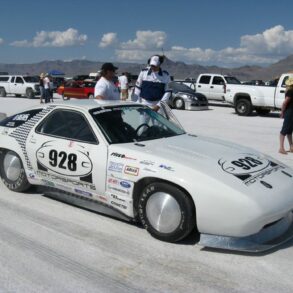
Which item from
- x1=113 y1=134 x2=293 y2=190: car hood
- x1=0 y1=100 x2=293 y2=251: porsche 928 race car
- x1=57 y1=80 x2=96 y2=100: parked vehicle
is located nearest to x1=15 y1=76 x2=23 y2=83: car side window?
x1=57 y1=80 x2=96 y2=100: parked vehicle

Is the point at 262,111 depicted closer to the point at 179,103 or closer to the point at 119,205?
the point at 179,103

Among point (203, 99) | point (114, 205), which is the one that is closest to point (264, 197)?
point (114, 205)

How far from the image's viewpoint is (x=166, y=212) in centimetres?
423

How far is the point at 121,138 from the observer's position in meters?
4.98

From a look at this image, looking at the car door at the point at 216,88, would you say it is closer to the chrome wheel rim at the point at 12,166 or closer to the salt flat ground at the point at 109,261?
the chrome wheel rim at the point at 12,166

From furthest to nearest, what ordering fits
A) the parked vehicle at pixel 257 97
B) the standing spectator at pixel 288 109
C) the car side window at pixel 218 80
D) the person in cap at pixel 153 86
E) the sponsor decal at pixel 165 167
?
the car side window at pixel 218 80 < the parked vehicle at pixel 257 97 < the standing spectator at pixel 288 109 < the person in cap at pixel 153 86 < the sponsor decal at pixel 165 167

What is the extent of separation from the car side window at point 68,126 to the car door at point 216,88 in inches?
747

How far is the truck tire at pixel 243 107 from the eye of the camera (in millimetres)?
18297

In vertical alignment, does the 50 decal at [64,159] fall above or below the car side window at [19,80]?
below

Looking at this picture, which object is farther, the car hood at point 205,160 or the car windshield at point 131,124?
the car windshield at point 131,124

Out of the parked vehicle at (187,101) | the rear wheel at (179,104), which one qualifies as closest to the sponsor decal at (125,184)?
the parked vehicle at (187,101)

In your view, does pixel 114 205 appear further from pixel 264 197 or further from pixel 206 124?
pixel 206 124

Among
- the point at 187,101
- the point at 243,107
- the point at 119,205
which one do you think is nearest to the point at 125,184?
the point at 119,205

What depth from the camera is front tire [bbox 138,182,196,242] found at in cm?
413
